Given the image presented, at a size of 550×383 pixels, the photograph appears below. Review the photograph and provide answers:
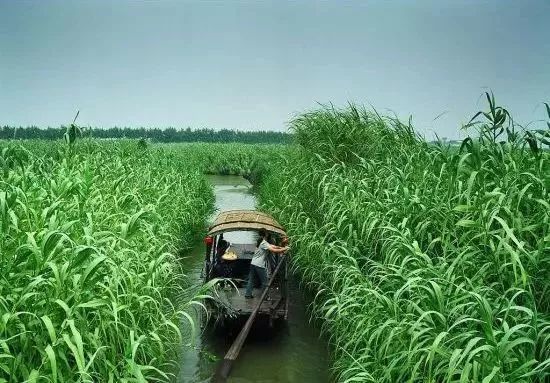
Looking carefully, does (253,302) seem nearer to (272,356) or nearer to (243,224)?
(272,356)

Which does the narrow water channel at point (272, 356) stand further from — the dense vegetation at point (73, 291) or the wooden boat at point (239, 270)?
the dense vegetation at point (73, 291)

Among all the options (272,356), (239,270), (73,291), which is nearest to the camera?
(73,291)

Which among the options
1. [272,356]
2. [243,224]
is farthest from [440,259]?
[243,224]

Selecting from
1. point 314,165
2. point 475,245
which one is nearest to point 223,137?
point 314,165

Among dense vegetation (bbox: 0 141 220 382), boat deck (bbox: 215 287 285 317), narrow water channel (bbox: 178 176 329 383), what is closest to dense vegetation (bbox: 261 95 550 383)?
narrow water channel (bbox: 178 176 329 383)

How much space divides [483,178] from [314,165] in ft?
14.7

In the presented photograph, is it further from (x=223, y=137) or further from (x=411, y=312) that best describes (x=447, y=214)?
(x=223, y=137)

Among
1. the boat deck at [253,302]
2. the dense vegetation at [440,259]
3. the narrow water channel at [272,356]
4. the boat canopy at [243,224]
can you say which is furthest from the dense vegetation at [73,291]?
the dense vegetation at [440,259]

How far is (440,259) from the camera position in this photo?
4934 millimetres

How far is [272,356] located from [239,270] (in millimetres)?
2156

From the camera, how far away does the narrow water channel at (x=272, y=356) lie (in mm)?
6527

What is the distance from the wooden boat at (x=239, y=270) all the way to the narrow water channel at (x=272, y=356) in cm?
51

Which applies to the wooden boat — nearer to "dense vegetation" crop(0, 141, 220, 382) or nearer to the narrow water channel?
the narrow water channel

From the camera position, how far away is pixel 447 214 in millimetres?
5406
